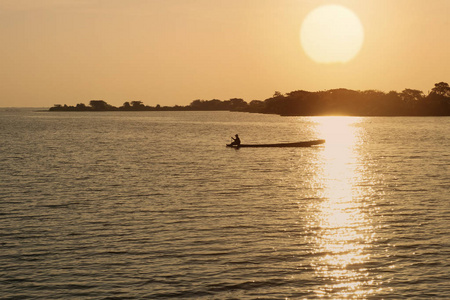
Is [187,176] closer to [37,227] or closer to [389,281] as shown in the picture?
[37,227]

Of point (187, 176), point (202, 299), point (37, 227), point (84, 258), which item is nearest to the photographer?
point (202, 299)

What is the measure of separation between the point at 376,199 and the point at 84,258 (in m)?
23.3

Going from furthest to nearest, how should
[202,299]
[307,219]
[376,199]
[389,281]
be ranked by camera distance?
[376,199], [307,219], [389,281], [202,299]

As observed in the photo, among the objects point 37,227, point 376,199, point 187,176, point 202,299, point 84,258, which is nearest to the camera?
point 202,299

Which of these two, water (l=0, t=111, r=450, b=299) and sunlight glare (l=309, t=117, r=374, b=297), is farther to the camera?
sunlight glare (l=309, t=117, r=374, b=297)

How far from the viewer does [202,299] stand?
20734mm

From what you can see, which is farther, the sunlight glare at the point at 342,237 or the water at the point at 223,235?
the sunlight glare at the point at 342,237

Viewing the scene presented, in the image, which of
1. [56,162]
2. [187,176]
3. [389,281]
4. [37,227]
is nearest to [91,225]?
[37,227]

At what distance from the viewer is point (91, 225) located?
106 ft

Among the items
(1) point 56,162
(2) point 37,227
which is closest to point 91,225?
(2) point 37,227

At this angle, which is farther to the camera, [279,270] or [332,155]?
[332,155]

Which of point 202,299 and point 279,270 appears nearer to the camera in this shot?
point 202,299

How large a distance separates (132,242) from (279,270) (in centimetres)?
807

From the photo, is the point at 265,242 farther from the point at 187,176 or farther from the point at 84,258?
the point at 187,176
